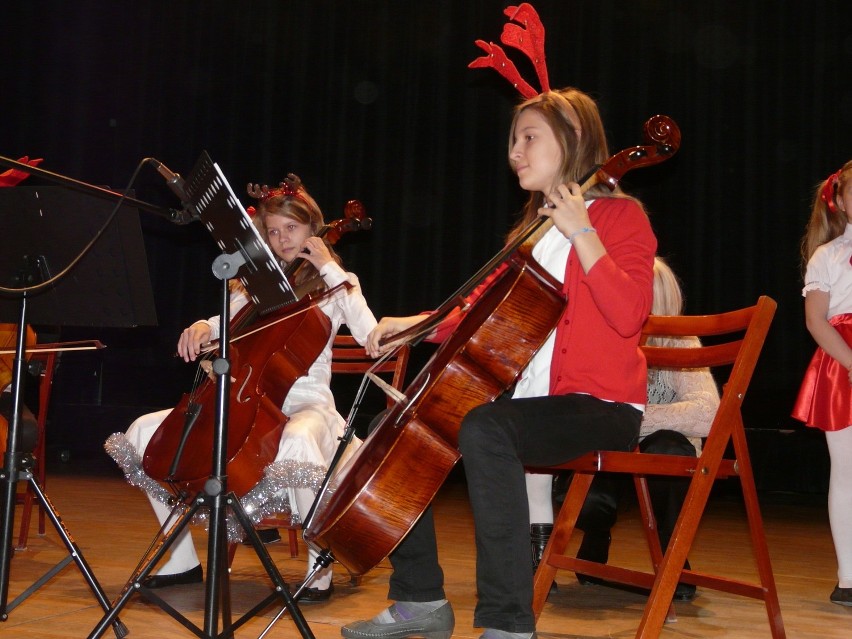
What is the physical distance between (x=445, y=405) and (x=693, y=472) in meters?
0.49

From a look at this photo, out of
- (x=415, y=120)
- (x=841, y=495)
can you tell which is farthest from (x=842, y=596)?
(x=415, y=120)

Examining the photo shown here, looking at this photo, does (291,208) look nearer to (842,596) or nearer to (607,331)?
(607,331)

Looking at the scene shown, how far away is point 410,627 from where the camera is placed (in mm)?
1941

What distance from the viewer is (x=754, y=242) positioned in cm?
471

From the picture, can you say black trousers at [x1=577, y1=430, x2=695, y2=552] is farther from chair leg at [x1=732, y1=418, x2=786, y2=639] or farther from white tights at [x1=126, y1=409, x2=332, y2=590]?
white tights at [x1=126, y1=409, x2=332, y2=590]

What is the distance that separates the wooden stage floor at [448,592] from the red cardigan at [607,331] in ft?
2.08

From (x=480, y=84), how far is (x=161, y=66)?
2.15 m

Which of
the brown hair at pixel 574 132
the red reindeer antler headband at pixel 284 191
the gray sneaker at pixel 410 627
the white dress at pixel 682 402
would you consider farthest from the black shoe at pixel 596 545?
the red reindeer antler headband at pixel 284 191

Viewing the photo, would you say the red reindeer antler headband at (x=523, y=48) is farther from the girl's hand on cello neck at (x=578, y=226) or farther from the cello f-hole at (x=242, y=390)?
the cello f-hole at (x=242, y=390)

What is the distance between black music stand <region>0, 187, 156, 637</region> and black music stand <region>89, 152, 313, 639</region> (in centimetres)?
28

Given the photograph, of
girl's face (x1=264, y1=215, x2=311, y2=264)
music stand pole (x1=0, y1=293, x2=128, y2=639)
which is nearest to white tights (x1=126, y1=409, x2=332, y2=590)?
music stand pole (x1=0, y1=293, x2=128, y2=639)

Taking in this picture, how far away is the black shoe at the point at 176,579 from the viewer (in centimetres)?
247

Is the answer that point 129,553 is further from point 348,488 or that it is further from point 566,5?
point 566,5

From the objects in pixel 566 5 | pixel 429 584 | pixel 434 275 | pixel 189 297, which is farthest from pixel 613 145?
pixel 429 584
